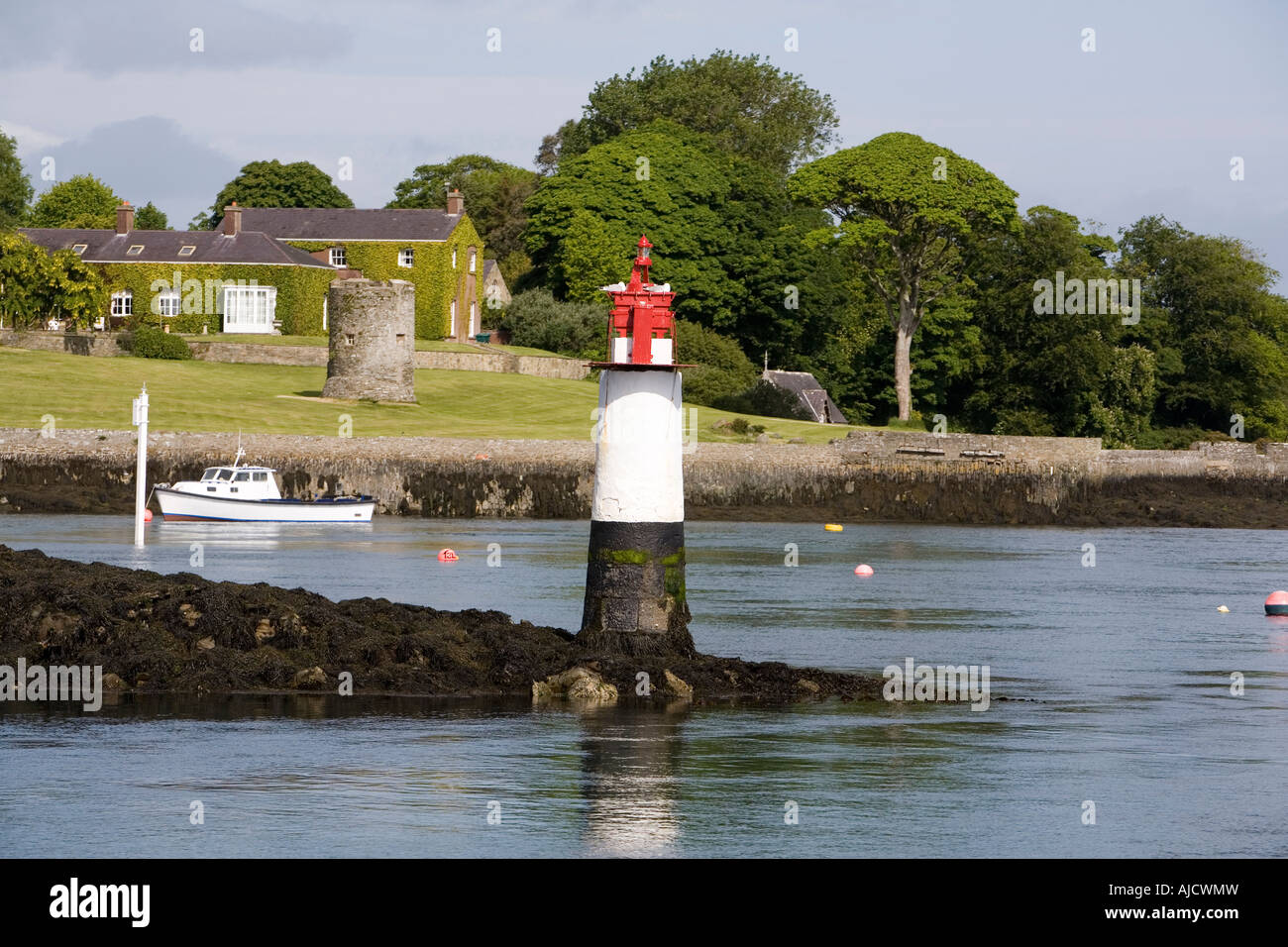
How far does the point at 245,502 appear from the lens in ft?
178

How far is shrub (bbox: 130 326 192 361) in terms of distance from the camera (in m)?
80.6

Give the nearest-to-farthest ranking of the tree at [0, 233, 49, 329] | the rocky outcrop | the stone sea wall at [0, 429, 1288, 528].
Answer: the rocky outcrop
the stone sea wall at [0, 429, 1288, 528]
the tree at [0, 233, 49, 329]

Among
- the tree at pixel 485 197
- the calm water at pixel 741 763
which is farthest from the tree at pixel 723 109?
the calm water at pixel 741 763

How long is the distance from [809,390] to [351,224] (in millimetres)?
26417

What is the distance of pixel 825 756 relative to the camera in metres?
18.3

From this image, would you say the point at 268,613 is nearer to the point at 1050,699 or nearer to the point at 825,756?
the point at 825,756

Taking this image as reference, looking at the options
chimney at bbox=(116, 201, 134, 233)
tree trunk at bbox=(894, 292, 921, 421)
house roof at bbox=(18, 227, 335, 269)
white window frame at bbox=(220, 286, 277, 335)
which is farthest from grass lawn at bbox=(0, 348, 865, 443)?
chimney at bbox=(116, 201, 134, 233)

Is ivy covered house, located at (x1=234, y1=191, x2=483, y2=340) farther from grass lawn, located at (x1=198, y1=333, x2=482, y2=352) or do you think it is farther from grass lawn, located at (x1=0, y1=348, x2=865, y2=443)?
grass lawn, located at (x1=0, y1=348, x2=865, y2=443)

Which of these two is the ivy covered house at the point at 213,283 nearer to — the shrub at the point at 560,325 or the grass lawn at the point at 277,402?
the grass lawn at the point at 277,402

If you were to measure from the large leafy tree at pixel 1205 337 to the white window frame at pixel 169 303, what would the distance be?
49.0m

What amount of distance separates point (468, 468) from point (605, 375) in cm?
3988

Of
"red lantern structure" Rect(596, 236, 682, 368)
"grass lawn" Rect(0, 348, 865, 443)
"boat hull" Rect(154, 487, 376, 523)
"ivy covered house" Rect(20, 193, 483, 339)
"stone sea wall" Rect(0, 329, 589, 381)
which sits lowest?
"boat hull" Rect(154, 487, 376, 523)

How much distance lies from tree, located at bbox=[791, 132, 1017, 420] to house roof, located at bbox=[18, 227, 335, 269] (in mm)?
25729
